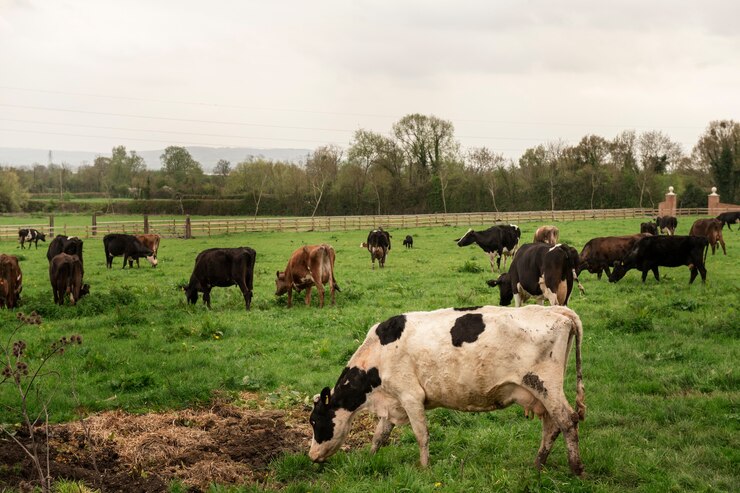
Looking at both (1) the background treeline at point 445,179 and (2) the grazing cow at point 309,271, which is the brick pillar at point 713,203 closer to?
(1) the background treeline at point 445,179

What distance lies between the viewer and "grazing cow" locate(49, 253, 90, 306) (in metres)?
14.5

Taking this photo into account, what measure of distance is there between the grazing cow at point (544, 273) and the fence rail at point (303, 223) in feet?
101

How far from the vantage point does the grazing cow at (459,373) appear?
5539 mm

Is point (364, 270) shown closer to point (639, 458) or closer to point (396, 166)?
point (639, 458)

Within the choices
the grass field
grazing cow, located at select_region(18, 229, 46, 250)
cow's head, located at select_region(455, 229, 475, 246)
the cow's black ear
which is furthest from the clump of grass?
grazing cow, located at select_region(18, 229, 46, 250)

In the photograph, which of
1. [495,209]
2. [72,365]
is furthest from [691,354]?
[495,209]

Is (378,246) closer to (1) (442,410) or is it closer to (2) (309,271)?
(2) (309,271)

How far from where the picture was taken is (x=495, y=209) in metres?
61.6

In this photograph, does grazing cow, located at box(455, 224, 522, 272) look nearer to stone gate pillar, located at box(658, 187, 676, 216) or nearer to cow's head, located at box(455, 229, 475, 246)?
cow's head, located at box(455, 229, 475, 246)

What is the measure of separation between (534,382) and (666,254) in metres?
13.2

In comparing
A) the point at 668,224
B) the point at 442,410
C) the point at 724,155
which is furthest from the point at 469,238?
the point at 724,155

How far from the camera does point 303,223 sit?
153 ft

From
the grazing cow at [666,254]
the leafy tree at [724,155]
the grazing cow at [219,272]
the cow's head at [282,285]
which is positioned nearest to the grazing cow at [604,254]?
the grazing cow at [666,254]

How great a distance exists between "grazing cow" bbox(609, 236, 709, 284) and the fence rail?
2888 centimetres
